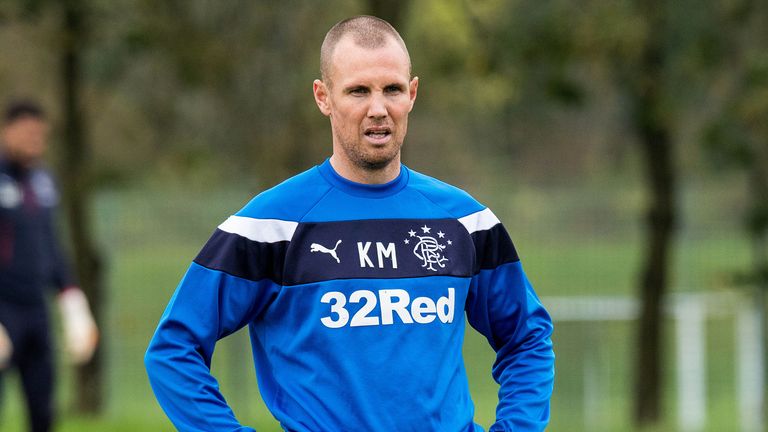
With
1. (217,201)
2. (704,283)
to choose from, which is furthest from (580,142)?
(217,201)

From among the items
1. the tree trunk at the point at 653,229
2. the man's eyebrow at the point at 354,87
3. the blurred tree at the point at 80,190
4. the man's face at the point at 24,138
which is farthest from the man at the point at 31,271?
the tree trunk at the point at 653,229

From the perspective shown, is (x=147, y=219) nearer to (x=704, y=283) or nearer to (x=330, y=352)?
(x=704, y=283)

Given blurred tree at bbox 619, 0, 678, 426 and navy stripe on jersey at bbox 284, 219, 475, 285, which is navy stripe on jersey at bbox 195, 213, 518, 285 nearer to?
navy stripe on jersey at bbox 284, 219, 475, 285

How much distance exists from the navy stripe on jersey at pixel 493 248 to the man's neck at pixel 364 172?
31cm

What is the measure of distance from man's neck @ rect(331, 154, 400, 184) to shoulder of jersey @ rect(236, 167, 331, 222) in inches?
2.3

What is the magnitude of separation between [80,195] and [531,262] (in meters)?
4.77

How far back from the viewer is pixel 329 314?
3723mm

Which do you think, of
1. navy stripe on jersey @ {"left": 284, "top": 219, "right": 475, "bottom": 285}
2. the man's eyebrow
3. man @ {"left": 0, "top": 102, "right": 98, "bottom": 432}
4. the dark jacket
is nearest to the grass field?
man @ {"left": 0, "top": 102, "right": 98, "bottom": 432}

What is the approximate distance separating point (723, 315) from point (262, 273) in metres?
16.3

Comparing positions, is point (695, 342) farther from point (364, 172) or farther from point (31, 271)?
point (364, 172)

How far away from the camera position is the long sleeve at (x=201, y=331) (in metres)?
3.66

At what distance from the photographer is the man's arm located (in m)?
3.65

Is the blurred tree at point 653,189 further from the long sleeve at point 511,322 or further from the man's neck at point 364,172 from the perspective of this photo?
the man's neck at point 364,172

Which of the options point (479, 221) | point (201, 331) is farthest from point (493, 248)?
point (201, 331)
